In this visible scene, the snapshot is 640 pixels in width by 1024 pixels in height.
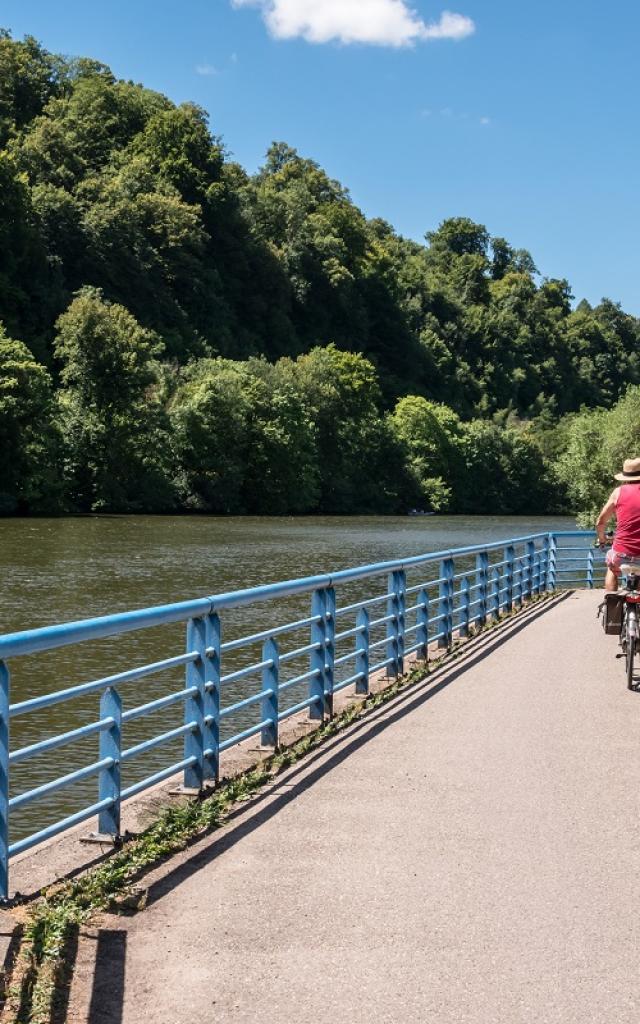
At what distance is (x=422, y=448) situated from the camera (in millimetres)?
118688

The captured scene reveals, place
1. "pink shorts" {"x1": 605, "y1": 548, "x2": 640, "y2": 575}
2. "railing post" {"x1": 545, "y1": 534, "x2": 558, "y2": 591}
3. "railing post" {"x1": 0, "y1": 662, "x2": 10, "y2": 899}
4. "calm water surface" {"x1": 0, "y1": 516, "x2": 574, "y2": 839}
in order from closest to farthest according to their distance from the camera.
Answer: "railing post" {"x1": 0, "y1": 662, "x2": 10, "y2": 899}, "pink shorts" {"x1": 605, "y1": 548, "x2": 640, "y2": 575}, "calm water surface" {"x1": 0, "y1": 516, "x2": 574, "y2": 839}, "railing post" {"x1": 545, "y1": 534, "x2": 558, "y2": 591}

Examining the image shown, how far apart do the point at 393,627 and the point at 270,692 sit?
4.20 m

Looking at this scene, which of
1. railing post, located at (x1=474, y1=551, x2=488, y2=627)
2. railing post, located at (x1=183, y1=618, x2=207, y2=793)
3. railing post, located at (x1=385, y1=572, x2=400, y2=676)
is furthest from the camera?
railing post, located at (x1=474, y1=551, x2=488, y2=627)

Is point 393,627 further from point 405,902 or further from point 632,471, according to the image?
point 405,902

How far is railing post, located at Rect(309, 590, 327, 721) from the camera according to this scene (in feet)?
31.8

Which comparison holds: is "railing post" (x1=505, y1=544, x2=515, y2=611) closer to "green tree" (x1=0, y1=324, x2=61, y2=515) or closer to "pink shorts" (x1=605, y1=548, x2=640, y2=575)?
"pink shorts" (x1=605, y1=548, x2=640, y2=575)

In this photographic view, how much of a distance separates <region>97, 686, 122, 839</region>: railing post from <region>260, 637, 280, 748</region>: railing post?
6.34 feet

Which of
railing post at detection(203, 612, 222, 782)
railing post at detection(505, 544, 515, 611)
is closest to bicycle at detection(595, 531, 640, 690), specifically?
railing post at detection(203, 612, 222, 782)

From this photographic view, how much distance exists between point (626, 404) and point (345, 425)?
51828 millimetres

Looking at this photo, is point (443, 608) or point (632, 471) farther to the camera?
point (443, 608)

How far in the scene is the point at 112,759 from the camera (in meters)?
6.14

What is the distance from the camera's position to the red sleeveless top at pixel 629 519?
1189 cm

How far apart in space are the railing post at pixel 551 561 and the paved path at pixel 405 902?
56.9 ft

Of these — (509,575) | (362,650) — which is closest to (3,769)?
(362,650)
